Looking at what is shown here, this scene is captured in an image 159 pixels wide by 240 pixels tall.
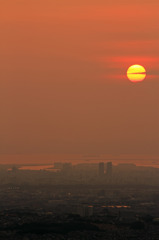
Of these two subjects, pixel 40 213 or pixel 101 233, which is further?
pixel 40 213

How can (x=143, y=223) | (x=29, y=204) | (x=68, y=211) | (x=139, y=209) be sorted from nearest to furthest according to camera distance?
(x=143, y=223)
(x=68, y=211)
(x=139, y=209)
(x=29, y=204)

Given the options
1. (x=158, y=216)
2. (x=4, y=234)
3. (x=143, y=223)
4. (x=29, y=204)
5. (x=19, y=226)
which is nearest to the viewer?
(x=4, y=234)

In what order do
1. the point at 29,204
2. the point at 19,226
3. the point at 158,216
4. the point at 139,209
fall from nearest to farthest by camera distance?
the point at 19,226 → the point at 158,216 → the point at 139,209 → the point at 29,204

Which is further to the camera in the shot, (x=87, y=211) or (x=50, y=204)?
(x=50, y=204)

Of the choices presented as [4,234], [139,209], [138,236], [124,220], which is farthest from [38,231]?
[139,209]

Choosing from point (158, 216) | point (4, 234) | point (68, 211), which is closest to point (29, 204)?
point (68, 211)

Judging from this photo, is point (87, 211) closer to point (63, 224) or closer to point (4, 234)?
point (63, 224)

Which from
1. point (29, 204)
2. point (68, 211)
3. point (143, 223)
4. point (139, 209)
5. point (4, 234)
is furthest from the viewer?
point (29, 204)

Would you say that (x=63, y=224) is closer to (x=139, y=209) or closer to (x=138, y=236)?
(x=138, y=236)
